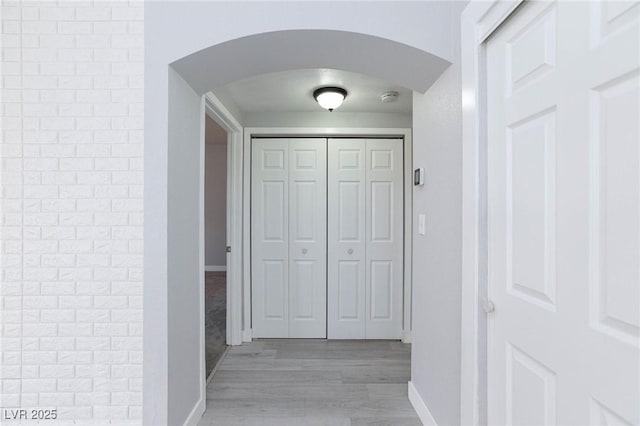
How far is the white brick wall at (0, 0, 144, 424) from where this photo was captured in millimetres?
1571

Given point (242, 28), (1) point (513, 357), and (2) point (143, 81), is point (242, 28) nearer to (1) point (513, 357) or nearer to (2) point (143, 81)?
(2) point (143, 81)

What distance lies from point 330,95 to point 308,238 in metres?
1.41

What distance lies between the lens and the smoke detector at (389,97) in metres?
2.64

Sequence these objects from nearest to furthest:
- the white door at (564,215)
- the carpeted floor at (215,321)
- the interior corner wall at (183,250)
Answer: the white door at (564,215) < the interior corner wall at (183,250) < the carpeted floor at (215,321)

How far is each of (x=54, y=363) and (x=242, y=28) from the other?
1.90 meters

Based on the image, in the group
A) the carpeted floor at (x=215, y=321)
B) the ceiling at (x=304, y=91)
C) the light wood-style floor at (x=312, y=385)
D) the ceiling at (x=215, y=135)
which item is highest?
the ceiling at (x=215, y=135)

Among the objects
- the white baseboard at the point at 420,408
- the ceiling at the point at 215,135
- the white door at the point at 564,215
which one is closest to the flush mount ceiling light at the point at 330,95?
the white door at the point at 564,215

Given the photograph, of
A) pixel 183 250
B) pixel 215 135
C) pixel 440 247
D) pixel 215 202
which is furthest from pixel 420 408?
pixel 215 202

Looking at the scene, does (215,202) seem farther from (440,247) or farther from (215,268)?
(440,247)

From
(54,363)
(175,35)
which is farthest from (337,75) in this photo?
(54,363)

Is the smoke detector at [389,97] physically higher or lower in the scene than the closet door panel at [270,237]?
higher

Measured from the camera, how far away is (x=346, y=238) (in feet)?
10.7

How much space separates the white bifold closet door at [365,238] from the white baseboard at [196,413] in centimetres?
152

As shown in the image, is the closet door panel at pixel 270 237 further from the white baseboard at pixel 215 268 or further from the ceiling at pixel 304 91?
the white baseboard at pixel 215 268
